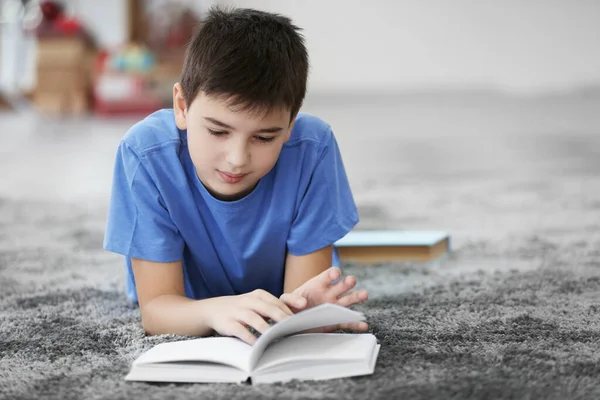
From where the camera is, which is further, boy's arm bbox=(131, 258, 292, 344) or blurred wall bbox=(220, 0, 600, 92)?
blurred wall bbox=(220, 0, 600, 92)

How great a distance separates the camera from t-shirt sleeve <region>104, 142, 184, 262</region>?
3.30 ft

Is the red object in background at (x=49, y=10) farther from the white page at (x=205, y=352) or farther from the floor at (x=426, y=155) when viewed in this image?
the white page at (x=205, y=352)

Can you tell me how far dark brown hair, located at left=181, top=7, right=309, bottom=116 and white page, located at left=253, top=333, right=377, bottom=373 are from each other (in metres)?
0.27

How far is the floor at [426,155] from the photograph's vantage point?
1997 millimetres

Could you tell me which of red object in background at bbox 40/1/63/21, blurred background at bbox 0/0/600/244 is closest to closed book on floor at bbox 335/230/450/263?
blurred background at bbox 0/0/600/244

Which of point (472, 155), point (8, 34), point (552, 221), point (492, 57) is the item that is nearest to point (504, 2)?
point (492, 57)

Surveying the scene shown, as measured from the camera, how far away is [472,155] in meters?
2.91

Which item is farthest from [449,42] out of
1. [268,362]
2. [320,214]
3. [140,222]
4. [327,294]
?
[268,362]

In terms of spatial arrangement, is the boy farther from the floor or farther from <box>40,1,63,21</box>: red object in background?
<box>40,1,63,21</box>: red object in background

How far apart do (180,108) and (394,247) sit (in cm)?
57

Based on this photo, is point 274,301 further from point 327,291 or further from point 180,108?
point 180,108

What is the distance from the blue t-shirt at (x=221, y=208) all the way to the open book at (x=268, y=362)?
0.79 ft

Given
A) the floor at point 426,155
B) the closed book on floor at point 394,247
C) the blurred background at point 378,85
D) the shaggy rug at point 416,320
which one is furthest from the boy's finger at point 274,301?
the blurred background at point 378,85

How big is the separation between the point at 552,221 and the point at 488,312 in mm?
769
